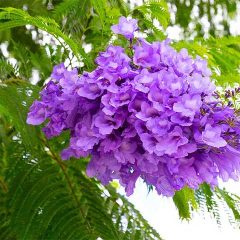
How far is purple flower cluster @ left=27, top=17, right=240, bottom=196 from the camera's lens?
89cm

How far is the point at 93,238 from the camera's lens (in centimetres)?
159

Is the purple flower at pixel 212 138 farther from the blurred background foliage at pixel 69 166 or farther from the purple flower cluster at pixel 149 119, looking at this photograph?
the blurred background foliage at pixel 69 166

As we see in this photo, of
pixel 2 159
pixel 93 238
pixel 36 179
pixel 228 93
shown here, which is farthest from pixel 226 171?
pixel 2 159

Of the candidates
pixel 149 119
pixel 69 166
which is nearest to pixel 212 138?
pixel 149 119

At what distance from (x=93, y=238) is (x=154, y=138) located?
2.49ft

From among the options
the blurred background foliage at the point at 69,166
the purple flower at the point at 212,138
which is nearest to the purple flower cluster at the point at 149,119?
the purple flower at the point at 212,138

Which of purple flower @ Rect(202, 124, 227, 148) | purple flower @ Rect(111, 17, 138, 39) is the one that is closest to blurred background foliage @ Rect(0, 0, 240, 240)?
purple flower @ Rect(111, 17, 138, 39)

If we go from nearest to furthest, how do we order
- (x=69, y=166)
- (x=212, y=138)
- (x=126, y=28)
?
(x=212, y=138), (x=126, y=28), (x=69, y=166)

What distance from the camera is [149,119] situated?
88 centimetres

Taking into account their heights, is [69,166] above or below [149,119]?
above

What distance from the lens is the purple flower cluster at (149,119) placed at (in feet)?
2.92

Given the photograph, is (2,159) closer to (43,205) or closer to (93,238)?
(43,205)

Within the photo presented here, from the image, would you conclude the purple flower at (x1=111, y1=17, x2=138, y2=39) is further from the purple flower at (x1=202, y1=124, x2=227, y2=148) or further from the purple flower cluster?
the purple flower at (x1=202, y1=124, x2=227, y2=148)

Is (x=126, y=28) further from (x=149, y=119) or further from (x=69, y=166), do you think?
(x=69, y=166)
